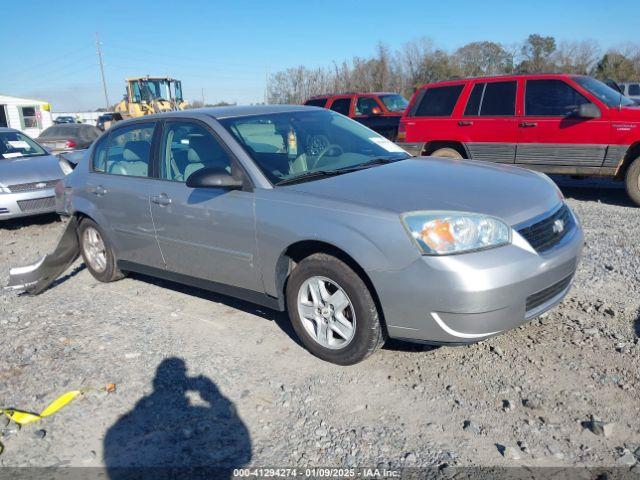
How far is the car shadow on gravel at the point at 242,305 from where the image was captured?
4402 millimetres

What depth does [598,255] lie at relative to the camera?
5.54m

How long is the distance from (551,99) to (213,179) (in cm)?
626

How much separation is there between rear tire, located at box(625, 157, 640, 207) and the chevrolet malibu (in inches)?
168

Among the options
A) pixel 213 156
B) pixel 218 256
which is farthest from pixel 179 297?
pixel 213 156

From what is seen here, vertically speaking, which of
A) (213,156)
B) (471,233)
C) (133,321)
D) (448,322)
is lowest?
(133,321)

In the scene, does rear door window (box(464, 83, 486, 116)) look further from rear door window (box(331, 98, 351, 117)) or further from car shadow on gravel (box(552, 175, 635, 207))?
rear door window (box(331, 98, 351, 117))

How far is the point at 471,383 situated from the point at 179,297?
290 cm

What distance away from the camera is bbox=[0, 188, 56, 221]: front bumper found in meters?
8.37

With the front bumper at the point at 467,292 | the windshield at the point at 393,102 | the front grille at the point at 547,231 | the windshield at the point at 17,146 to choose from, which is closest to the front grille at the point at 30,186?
the windshield at the point at 17,146

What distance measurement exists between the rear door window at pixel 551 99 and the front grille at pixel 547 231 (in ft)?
16.1

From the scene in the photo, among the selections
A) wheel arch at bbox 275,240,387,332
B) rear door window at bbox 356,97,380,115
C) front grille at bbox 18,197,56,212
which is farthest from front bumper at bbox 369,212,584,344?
rear door window at bbox 356,97,380,115

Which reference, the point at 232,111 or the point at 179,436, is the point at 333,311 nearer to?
the point at 179,436

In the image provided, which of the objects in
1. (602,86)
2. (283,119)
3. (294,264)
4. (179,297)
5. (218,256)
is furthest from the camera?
(602,86)

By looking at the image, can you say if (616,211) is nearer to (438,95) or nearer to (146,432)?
(438,95)
